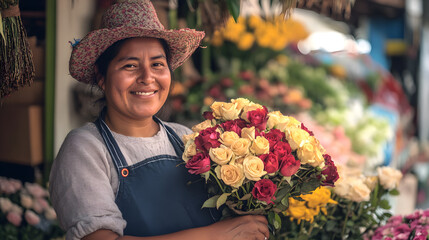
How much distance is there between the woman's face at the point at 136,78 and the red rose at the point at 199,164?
0.32m

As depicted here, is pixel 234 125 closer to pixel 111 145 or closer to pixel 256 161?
pixel 256 161

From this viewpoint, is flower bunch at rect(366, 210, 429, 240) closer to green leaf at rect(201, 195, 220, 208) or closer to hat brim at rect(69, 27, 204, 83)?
green leaf at rect(201, 195, 220, 208)

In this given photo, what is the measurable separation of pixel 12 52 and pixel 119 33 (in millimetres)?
438

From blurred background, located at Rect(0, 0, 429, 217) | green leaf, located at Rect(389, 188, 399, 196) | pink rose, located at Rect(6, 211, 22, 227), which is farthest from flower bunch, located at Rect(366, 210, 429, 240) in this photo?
pink rose, located at Rect(6, 211, 22, 227)

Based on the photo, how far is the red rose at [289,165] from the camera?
148 centimetres

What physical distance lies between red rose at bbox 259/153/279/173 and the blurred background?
79cm

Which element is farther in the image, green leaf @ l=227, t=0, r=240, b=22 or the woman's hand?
green leaf @ l=227, t=0, r=240, b=22

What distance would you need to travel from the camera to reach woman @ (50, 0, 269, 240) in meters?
1.46

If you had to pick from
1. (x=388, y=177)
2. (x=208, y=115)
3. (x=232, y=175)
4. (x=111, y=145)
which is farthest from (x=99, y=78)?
(x=388, y=177)

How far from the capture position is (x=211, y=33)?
2.72 m

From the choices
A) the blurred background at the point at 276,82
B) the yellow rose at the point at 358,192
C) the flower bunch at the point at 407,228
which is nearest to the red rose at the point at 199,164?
the blurred background at the point at 276,82

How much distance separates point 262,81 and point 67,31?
2.09 meters

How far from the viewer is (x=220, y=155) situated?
4.87 ft

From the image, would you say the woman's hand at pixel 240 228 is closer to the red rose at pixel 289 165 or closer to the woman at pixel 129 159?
the woman at pixel 129 159
